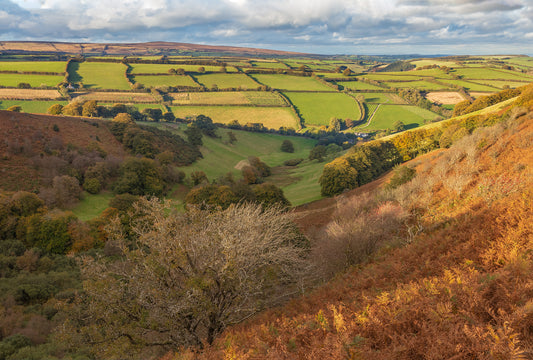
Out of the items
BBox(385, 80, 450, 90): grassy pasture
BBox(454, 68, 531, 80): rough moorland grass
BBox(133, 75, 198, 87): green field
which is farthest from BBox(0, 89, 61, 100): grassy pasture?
BBox(454, 68, 531, 80): rough moorland grass

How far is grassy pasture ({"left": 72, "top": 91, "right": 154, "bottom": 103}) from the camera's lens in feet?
336

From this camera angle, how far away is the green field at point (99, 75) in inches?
4515

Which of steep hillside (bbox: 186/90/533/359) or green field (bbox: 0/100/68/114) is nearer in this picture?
steep hillside (bbox: 186/90/533/359)

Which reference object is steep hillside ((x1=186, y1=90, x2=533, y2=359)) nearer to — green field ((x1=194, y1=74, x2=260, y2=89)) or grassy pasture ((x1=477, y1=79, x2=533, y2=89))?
green field ((x1=194, y1=74, x2=260, y2=89))

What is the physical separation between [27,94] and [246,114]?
253 ft

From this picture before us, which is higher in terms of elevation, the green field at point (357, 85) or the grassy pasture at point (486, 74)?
the grassy pasture at point (486, 74)

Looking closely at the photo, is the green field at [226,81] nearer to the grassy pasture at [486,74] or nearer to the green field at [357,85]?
the green field at [357,85]

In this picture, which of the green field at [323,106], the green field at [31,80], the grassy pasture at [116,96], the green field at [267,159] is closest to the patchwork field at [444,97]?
the green field at [323,106]

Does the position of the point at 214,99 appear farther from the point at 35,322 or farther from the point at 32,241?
the point at 35,322

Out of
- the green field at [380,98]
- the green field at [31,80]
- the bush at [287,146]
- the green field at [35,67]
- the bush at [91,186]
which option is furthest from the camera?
the green field at [380,98]

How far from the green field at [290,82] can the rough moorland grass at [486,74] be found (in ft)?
247

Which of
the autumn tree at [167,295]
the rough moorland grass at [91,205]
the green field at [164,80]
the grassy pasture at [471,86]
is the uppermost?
the green field at [164,80]

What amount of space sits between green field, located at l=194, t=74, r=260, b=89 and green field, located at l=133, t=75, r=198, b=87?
596 centimetres

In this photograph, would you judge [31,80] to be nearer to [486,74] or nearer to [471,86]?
[471,86]
